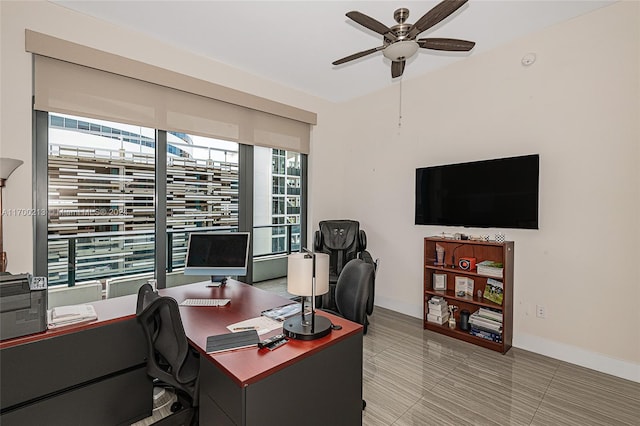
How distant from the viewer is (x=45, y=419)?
171 cm

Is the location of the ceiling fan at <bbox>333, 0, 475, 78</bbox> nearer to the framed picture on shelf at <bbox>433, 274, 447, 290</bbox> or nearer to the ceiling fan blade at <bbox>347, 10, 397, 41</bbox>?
the ceiling fan blade at <bbox>347, 10, 397, 41</bbox>

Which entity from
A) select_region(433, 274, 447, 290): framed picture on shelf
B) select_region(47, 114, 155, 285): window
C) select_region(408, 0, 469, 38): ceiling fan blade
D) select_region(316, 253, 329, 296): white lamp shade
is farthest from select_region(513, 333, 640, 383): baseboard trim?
select_region(47, 114, 155, 285): window

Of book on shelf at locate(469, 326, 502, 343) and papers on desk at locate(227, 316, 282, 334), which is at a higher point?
papers on desk at locate(227, 316, 282, 334)

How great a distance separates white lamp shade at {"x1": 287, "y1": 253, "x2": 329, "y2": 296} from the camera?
64.8 inches

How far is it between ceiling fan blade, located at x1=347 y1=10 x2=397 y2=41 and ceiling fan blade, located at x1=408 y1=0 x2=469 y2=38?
0.50 feet

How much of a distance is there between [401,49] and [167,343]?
8.24 ft

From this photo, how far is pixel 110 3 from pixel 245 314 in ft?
9.33

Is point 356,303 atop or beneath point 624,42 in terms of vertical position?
beneath

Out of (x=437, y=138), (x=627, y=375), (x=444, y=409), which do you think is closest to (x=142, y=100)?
(x=437, y=138)

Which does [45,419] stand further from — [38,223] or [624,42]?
[624,42]

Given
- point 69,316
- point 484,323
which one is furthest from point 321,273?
point 484,323

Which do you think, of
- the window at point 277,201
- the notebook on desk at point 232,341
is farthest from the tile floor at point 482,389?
the window at point 277,201

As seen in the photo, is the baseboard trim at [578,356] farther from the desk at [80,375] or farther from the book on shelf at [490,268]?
the desk at [80,375]

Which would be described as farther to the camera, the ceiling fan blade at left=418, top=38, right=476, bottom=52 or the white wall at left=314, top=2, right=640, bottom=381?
the white wall at left=314, top=2, right=640, bottom=381
